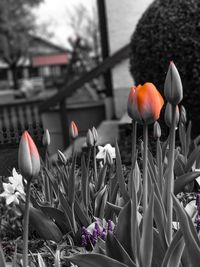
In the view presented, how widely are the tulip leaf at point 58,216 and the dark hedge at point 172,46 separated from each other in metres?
2.51

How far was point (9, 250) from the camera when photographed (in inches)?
97.4

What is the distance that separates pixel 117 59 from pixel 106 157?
501 centimetres

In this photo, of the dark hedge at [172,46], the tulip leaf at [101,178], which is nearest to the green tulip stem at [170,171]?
the tulip leaf at [101,178]

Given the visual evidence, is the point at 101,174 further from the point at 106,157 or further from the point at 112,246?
the point at 112,246

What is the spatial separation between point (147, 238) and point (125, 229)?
16 cm

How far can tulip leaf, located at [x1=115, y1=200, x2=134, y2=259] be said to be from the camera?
63.6 inches

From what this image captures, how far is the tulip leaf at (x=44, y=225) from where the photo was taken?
7.39 feet

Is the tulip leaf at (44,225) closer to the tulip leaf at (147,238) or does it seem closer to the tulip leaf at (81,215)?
the tulip leaf at (81,215)

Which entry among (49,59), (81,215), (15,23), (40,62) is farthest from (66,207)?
(49,59)

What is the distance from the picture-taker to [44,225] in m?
2.28

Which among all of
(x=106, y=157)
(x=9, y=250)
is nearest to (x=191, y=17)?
(x=106, y=157)

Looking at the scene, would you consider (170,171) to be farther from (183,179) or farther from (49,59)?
(49,59)

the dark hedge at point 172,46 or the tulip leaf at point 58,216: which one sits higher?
the dark hedge at point 172,46

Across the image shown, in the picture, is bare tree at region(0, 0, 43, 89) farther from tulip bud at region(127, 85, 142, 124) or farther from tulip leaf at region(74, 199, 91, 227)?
tulip bud at region(127, 85, 142, 124)
